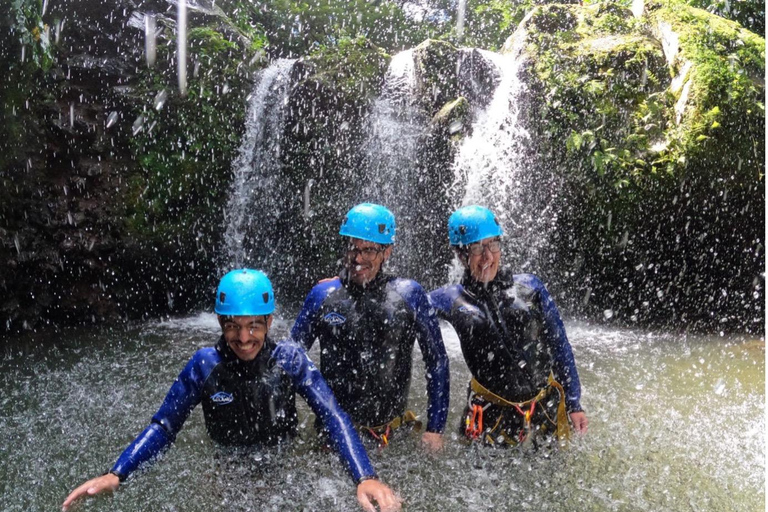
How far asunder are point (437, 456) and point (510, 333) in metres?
0.79

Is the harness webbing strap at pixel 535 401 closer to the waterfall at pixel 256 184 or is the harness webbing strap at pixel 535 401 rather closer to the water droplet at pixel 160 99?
the waterfall at pixel 256 184

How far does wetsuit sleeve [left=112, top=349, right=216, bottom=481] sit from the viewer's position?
2439 mm

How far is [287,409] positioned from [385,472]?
0.69 meters

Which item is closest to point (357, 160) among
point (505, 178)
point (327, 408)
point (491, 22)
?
point (505, 178)

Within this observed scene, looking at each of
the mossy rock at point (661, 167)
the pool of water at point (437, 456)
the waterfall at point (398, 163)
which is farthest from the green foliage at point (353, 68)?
the pool of water at point (437, 456)

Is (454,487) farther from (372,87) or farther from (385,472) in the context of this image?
(372,87)

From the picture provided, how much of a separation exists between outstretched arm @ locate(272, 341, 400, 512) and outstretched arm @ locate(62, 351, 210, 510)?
383mm

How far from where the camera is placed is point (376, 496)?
7.34ft

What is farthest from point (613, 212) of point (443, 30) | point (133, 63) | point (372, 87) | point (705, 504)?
point (443, 30)

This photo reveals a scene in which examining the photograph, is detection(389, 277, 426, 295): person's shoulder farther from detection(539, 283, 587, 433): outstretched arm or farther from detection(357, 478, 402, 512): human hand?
detection(357, 478, 402, 512): human hand

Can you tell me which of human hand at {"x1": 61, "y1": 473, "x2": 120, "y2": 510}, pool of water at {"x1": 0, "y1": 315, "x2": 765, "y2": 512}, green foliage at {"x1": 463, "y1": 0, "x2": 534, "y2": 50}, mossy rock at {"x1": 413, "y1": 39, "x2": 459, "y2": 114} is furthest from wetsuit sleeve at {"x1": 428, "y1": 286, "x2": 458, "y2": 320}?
green foliage at {"x1": 463, "y1": 0, "x2": 534, "y2": 50}

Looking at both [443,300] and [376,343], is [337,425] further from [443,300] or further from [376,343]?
[443,300]

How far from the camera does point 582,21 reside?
372 inches

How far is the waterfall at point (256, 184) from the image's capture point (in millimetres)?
9406
